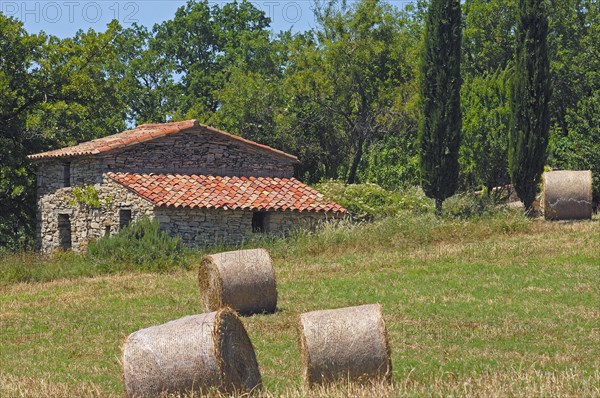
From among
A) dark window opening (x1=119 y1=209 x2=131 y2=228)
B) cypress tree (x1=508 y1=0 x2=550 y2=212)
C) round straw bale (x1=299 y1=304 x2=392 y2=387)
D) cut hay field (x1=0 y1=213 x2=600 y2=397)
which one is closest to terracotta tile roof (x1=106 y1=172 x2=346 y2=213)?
dark window opening (x1=119 y1=209 x2=131 y2=228)

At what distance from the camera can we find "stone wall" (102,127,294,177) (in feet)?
106

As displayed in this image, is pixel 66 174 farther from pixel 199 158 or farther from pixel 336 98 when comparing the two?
pixel 336 98

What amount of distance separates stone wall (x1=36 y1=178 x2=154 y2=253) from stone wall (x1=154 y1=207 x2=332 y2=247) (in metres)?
0.71

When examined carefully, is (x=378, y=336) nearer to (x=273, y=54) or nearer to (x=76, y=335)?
(x=76, y=335)

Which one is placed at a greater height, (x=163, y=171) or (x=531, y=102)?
(x=531, y=102)

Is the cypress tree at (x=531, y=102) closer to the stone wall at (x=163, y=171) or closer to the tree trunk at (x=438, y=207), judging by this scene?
the tree trunk at (x=438, y=207)

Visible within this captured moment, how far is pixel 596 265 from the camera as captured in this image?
21.2 m

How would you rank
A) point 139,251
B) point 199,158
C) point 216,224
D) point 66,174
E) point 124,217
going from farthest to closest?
point 66,174
point 199,158
point 124,217
point 216,224
point 139,251

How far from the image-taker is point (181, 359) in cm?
1012

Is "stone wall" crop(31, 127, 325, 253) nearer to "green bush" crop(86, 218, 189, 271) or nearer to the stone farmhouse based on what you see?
the stone farmhouse

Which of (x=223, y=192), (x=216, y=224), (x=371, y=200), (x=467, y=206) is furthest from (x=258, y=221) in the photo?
(x=467, y=206)

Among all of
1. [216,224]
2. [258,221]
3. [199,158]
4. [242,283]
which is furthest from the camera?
[199,158]

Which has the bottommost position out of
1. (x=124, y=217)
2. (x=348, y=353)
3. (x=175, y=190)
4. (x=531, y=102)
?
(x=348, y=353)

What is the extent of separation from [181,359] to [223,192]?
21334 mm
